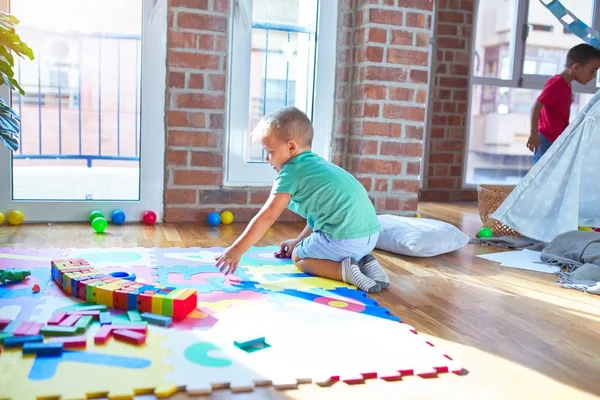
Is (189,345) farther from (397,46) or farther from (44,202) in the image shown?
(397,46)

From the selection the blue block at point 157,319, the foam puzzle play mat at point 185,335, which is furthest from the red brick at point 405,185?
the blue block at point 157,319

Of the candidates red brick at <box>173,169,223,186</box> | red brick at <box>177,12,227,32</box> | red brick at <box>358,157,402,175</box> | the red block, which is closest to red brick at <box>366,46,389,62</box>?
red brick at <box>358,157,402,175</box>

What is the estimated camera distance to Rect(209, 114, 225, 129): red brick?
2.87m

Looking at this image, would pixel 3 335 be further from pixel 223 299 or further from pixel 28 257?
pixel 28 257

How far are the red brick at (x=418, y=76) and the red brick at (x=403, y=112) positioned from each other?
0.46 ft

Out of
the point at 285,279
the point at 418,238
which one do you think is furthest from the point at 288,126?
the point at 418,238

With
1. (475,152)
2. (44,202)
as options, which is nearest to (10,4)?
(44,202)

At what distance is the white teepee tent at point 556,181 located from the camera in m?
2.65

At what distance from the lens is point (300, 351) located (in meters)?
1.30

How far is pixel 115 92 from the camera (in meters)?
2.95

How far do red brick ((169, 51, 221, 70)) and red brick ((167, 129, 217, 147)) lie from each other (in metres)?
0.31

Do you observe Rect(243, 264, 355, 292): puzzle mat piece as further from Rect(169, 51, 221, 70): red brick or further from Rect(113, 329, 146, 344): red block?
Rect(169, 51, 221, 70): red brick

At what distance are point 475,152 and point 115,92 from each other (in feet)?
9.11

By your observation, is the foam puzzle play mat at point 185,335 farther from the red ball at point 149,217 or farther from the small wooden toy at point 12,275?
the red ball at point 149,217
